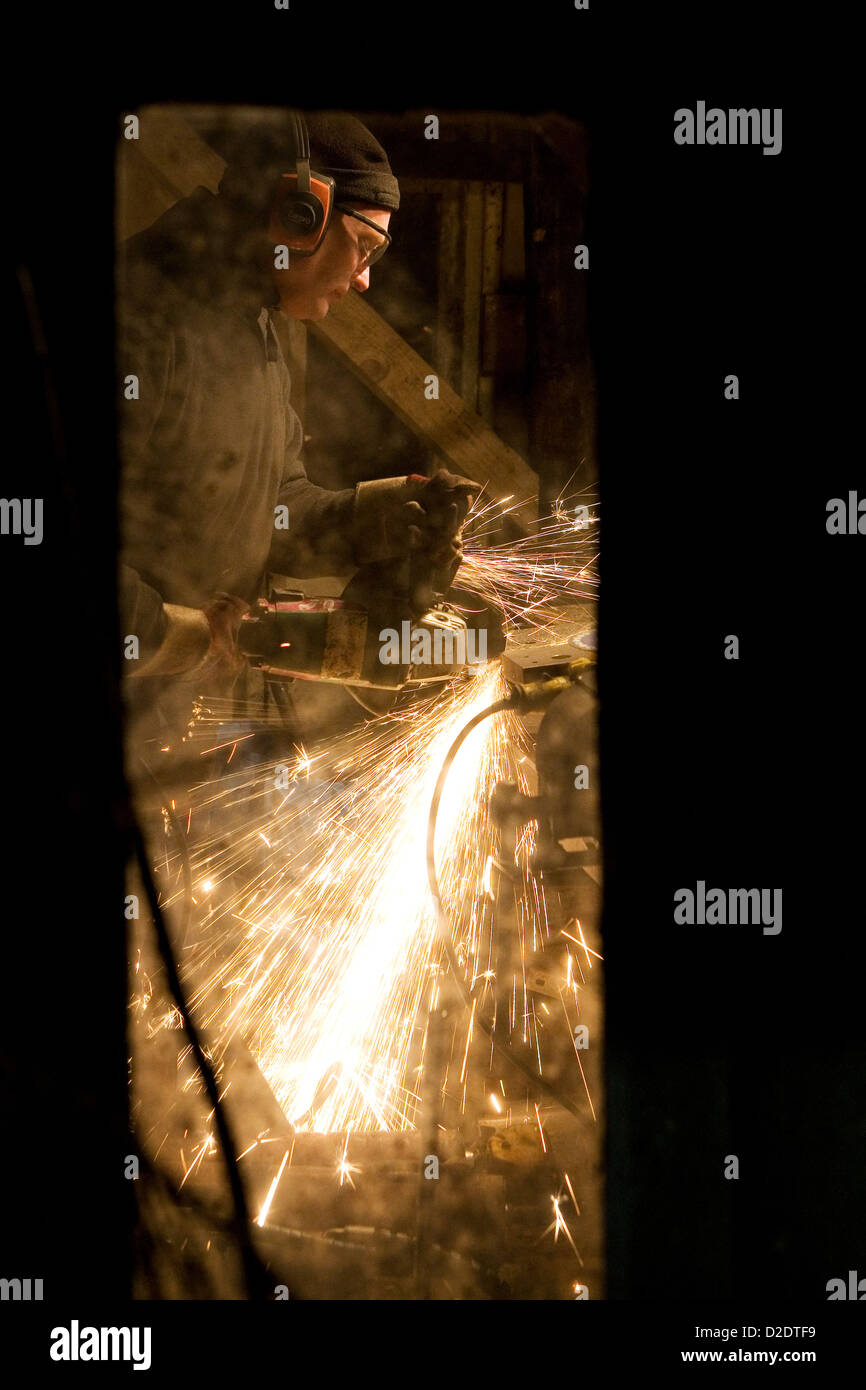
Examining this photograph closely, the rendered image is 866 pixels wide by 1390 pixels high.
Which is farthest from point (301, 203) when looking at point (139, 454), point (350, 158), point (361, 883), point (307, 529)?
point (361, 883)

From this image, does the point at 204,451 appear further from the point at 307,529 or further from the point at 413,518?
the point at 413,518

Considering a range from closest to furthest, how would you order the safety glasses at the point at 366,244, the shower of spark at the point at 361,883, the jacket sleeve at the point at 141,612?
the jacket sleeve at the point at 141,612, the safety glasses at the point at 366,244, the shower of spark at the point at 361,883

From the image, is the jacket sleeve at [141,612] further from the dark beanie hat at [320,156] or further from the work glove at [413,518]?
the dark beanie hat at [320,156]

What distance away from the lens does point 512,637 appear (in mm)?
1814

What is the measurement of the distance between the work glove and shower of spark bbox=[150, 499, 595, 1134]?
0.18 meters

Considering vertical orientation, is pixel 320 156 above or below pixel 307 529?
above

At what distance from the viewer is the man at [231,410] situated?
1.59 metres

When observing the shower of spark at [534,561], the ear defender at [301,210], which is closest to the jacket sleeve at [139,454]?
the ear defender at [301,210]

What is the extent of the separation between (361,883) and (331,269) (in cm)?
118

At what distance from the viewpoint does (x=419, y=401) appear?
6.25ft

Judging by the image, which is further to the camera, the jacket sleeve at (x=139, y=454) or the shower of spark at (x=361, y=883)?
the shower of spark at (x=361, y=883)

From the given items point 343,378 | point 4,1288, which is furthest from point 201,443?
point 4,1288

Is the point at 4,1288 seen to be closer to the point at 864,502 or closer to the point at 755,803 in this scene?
the point at 755,803

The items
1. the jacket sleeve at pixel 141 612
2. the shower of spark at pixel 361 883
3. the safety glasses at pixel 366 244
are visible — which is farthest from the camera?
the shower of spark at pixel 361 883
